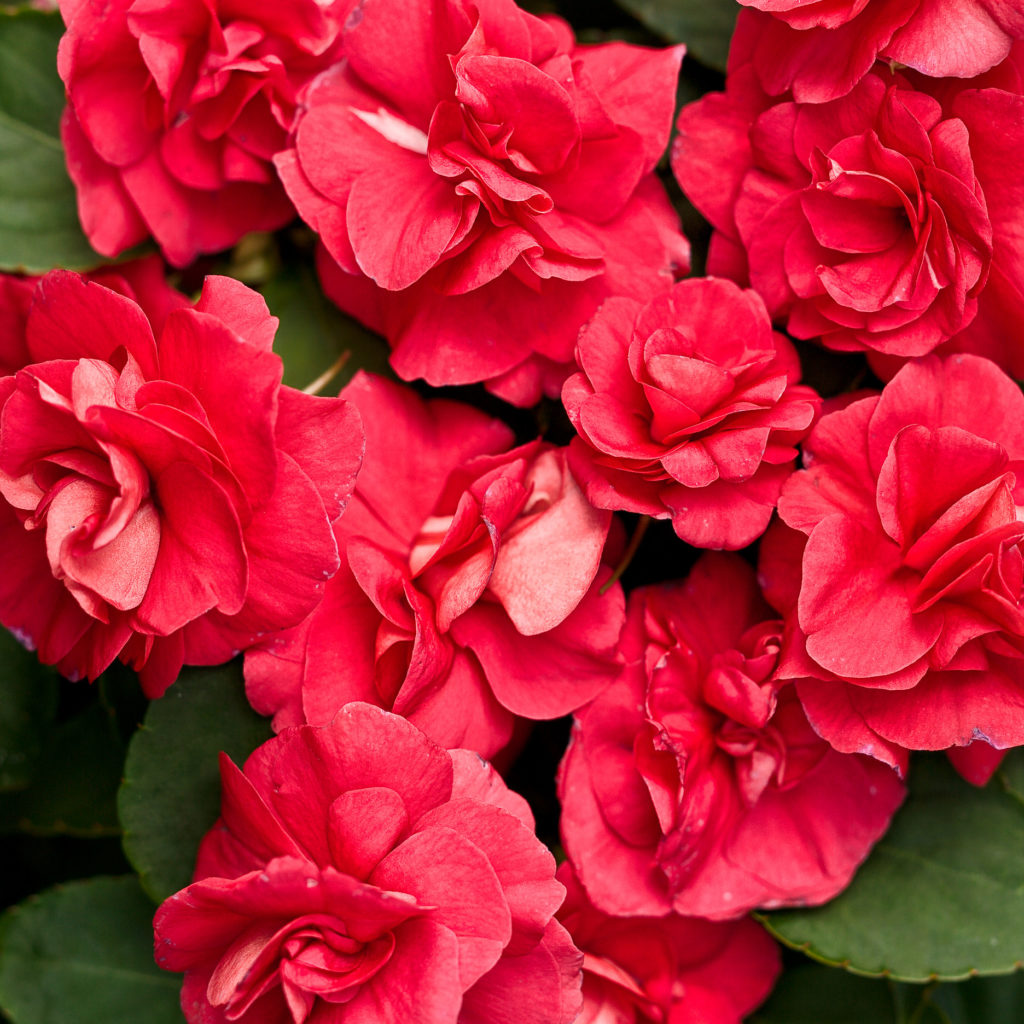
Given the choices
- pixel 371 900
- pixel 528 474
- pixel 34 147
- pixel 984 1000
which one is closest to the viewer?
pixel 371 900

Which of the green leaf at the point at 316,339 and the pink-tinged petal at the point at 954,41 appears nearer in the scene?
the pink-tinged petal at the point at 954,41

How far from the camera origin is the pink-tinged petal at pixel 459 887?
1.39 ft

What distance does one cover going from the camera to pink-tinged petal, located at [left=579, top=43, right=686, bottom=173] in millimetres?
524

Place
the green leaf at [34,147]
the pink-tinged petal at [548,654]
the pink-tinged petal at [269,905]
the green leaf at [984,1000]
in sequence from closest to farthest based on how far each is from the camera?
the pink-tinged petal at [269,905] → the pink-tinged petal at [548,654] → the green leaf at [34,147] → the green leaf at [984,1000]

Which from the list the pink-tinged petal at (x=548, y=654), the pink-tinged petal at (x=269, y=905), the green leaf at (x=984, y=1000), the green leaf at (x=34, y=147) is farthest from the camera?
the green leaf at (x=984, y=1000)

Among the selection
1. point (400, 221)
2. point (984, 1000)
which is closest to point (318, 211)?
point (400, 221)

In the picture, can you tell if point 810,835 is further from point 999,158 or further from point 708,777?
point 999,158

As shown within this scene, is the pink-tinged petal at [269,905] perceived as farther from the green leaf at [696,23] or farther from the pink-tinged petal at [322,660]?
the green leaf at [696,23]

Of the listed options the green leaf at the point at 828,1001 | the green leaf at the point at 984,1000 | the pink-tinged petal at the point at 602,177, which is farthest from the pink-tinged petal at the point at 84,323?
the green leaf at the point at 984,1000

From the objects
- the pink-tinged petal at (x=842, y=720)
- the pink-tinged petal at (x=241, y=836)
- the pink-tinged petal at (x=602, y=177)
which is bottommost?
the pink-tinged petal at (x=241, y=836)

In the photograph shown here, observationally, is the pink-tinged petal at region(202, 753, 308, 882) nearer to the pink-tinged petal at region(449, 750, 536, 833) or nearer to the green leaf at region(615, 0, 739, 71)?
the pink-tinged petal at region(449, 750, 536, 833)

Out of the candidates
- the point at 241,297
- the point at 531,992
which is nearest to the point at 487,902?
the point at 531,992

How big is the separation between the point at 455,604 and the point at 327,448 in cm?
9

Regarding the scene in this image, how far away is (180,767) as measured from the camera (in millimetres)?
558
